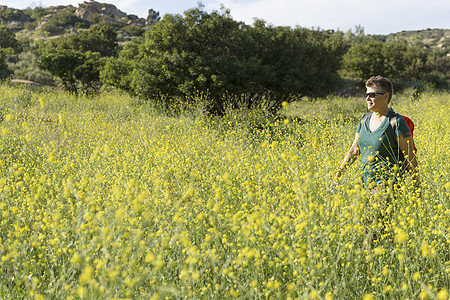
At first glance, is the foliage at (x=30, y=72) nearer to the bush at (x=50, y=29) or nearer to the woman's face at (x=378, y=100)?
the woman's face at (x=378, y=100)

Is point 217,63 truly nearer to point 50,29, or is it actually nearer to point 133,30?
point 133,30

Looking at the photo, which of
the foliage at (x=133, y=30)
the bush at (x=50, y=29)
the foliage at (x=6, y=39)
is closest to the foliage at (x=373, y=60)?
the foliage at (x=6, y=39)

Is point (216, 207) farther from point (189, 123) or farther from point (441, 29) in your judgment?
point (441, 29)

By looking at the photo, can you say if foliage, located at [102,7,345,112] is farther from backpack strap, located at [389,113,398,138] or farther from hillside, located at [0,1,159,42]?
hillside, located at [0,1,159,42]

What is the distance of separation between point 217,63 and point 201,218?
23.1 ft

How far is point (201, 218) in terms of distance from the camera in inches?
95.1

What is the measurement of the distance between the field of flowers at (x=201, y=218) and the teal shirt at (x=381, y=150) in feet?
0.53

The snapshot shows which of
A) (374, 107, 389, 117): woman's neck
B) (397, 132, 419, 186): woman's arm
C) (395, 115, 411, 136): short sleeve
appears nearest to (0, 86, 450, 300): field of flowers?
(397, 132, 419, 186): woman's arm

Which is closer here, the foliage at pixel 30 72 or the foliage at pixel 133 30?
the foliage at pixel 30 72

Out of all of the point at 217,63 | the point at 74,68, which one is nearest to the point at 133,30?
the point at 74,68

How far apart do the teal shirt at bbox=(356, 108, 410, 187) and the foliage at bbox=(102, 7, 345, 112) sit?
5.77m

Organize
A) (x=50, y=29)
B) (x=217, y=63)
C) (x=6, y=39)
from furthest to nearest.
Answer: (x=50, y=29) → (x=6, y=39) → (x=217, y=63)

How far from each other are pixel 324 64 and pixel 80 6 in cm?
4876

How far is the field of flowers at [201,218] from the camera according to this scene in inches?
78.0
